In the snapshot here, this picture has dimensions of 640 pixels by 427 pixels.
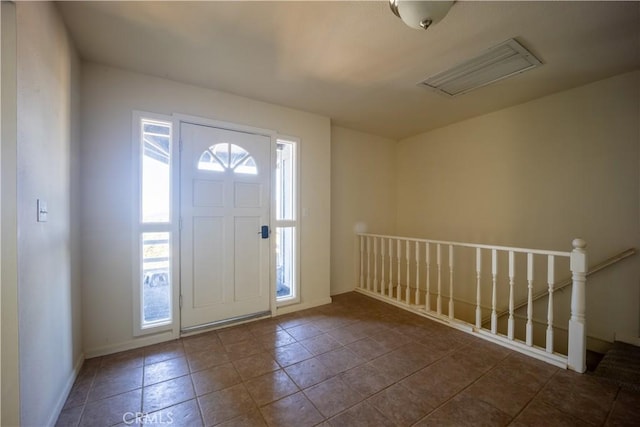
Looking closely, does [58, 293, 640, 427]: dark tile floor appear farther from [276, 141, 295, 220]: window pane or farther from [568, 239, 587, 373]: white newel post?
[276, 141, 295, 220]: window pane

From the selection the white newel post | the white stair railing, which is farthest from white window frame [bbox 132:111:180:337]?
the white newel post

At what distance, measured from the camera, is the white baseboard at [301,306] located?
294 cm

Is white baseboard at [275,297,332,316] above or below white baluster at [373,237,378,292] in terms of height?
below

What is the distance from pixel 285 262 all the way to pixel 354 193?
1530mm

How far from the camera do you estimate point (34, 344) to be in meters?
1.22

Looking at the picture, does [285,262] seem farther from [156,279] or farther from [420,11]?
[420,11]

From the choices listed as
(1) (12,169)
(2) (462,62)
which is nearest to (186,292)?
(1) (12,169)

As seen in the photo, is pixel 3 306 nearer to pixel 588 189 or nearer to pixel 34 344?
pixel 34 344

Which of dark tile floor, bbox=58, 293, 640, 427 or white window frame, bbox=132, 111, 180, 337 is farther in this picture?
white window frame, bbox=132, 111, 180, 337

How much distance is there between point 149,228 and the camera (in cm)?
226

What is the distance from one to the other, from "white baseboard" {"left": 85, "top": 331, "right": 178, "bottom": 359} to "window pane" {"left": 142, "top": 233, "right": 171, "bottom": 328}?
4.5 inches

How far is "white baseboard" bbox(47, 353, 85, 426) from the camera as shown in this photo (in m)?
1.39

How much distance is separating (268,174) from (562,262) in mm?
3317

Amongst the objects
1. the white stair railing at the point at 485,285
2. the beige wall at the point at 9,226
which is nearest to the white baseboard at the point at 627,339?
the white stair railing at the point at 485,285
